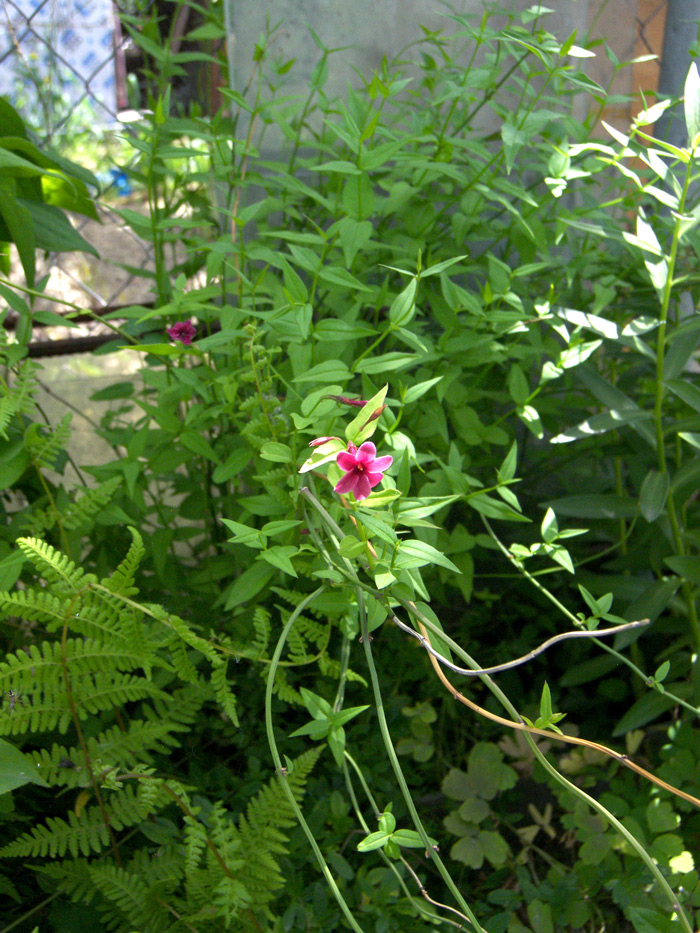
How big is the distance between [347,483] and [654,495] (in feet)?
1.90

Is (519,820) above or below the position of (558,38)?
below

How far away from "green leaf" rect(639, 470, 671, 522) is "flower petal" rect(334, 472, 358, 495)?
1.77 feet

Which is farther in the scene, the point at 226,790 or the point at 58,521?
the point at 226,790

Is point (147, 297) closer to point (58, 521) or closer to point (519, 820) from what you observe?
point (58, 521)

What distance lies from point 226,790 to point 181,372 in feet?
1.87

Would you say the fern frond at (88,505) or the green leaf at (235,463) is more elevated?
the green leaf at (235,463)

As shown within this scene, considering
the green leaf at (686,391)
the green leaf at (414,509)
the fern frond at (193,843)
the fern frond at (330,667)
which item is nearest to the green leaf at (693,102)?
the green leaf at (686,391)

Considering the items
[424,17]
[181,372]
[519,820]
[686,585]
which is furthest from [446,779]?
[424,17]

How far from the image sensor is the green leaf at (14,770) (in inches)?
29.1

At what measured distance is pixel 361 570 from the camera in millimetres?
891

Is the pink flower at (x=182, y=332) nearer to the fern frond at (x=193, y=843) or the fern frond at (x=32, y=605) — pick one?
the fern frond at (x=32, y=605)

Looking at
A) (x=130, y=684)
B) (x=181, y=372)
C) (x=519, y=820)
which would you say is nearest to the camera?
(x=130, y=684)

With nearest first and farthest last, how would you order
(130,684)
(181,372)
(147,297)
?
(130,684)
(181,372)
(147,297)

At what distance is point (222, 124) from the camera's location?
128cm
